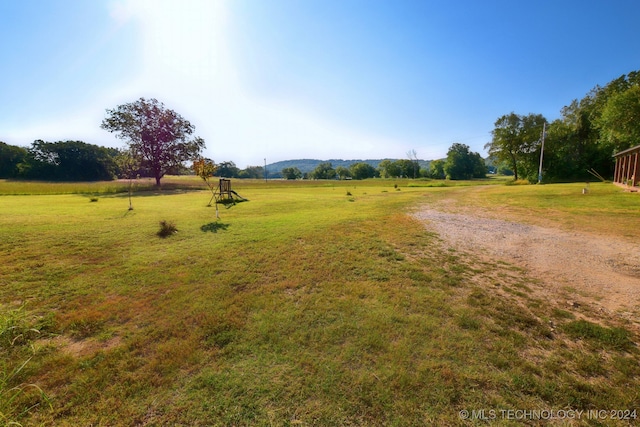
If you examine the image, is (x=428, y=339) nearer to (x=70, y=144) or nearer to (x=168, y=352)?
(x=168, y=352)

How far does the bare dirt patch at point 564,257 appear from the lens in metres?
4.52

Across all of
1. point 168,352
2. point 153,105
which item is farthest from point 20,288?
point 153,105

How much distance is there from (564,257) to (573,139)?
2069 inches

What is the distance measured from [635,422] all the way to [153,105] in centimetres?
4904

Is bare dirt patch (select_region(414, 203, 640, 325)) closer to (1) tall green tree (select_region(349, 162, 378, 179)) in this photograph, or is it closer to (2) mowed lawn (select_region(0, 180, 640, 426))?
(2) mowed lawn (select_region(0, 180, 640, 426))

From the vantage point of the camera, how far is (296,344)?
3.44m

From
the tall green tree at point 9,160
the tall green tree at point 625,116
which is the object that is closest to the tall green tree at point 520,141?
the tall green tree at point 625,116

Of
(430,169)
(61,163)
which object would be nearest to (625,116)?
(430,169)

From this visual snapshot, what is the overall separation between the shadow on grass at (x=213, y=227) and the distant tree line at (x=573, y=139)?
42.3 m

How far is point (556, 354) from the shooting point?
315cm

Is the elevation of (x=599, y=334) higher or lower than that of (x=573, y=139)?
lower

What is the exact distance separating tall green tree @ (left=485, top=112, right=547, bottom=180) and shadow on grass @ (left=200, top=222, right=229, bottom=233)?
179 ft

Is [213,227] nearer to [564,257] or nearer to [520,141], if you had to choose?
[564,257]

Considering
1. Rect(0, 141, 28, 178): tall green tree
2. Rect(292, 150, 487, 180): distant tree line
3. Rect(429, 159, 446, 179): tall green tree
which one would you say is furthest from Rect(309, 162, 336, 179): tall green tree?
Rect(0, 141, 28, 178): tall green tree
